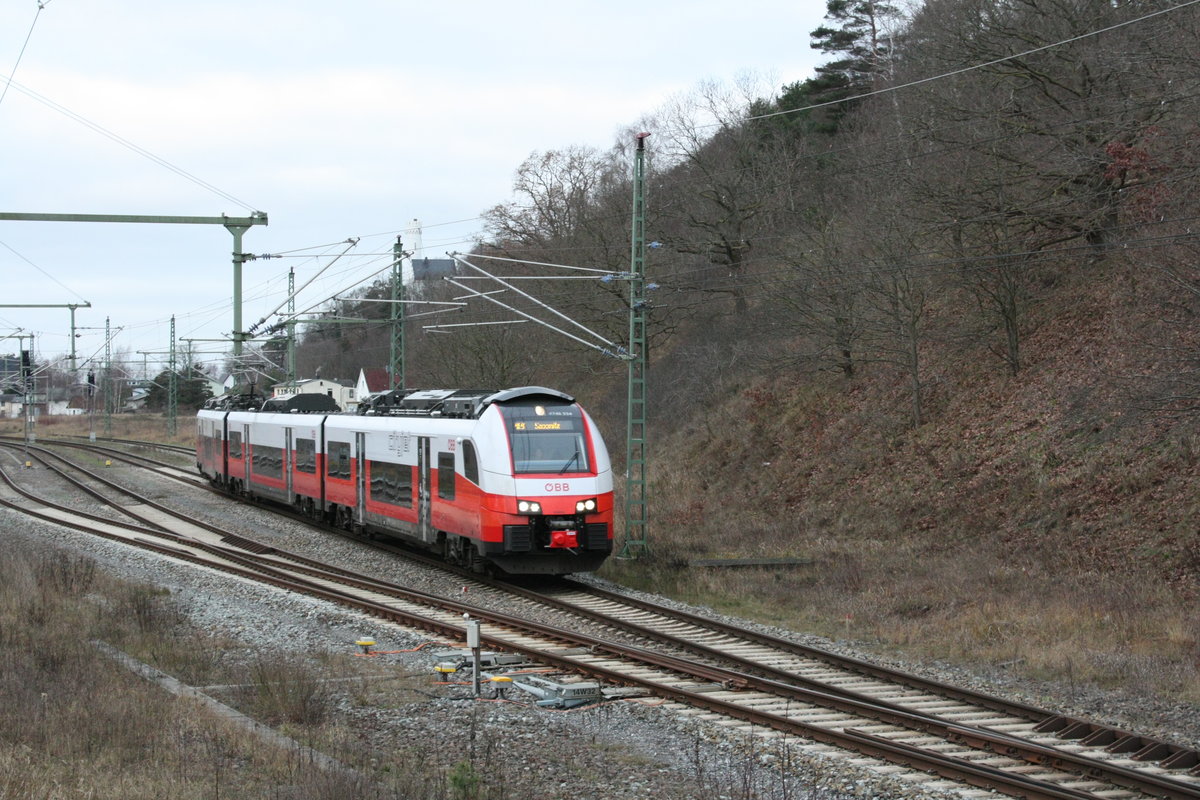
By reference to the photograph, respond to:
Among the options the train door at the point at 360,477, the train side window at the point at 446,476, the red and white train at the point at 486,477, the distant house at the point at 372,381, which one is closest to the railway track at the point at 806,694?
the red and white train at the point at 486,477

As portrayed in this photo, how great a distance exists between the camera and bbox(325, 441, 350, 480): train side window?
2480 centimetres

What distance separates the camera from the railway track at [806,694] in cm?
828

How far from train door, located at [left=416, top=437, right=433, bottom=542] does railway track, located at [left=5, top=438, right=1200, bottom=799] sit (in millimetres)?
1970

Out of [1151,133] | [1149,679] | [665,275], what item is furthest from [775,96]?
[1149,679]

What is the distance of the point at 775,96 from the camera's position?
5144cm

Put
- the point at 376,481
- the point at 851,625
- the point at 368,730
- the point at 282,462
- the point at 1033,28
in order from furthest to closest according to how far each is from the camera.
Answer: the point at 282,462 → the point at 1033,28 → the point at 376,481 → the point at 851,625 → the point at 368,730

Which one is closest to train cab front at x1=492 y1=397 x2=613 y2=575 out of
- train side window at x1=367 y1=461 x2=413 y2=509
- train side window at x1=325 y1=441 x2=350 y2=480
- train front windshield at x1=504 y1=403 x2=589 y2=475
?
train front windshield at x1=504 y1=403 x2=589 y2=475

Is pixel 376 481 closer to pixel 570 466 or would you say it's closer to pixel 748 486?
pixel 570 466

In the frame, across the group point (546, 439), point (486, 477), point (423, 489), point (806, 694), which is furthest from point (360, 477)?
point (806, 694)

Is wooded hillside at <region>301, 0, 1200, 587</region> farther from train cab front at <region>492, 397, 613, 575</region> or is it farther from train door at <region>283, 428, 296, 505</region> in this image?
train door at <region>283, 428, 296, 505</region>

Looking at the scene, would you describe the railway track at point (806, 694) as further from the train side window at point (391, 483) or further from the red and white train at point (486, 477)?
the train side window at point (391, 483)

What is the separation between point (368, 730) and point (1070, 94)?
2167 cm

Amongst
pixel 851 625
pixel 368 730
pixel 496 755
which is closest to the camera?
pixel 496 755

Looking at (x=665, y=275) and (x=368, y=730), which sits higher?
(x=665, y=275)
